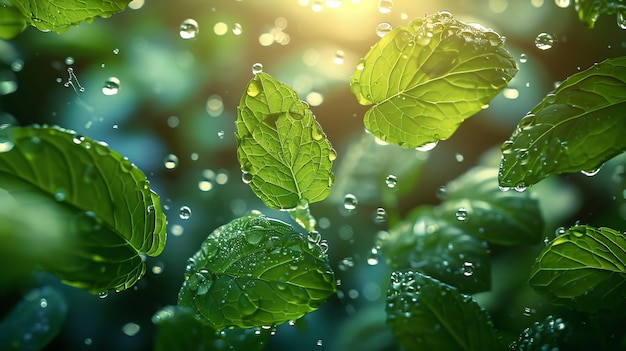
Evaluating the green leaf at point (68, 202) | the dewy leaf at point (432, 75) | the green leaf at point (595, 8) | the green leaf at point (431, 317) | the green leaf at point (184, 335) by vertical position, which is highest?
the green leaf at point (595, 8)

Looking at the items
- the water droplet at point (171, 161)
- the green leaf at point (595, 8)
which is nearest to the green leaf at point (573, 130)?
the green leaf at point (595, 8)

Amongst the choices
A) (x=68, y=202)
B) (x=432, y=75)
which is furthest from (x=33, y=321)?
(x=432, y=75)

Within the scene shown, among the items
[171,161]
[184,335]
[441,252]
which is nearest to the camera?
[184,335]

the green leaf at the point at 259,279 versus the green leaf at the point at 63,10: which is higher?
the green leaf at the point at 63,10

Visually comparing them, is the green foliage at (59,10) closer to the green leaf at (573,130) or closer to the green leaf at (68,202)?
the green leaf at (68,202)

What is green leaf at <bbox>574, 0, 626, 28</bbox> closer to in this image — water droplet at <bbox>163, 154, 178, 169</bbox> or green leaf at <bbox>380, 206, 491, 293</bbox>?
green leaf at <bbox>380, 206, 491, 293</bbox>

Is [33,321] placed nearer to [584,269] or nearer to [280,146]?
[280,146]

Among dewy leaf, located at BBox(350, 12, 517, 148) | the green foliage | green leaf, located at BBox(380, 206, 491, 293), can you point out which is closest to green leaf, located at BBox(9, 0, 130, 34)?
the green foliage
